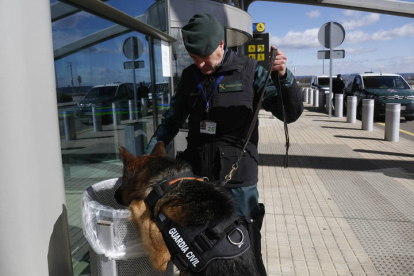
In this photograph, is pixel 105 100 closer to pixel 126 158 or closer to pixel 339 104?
pixel 126 158

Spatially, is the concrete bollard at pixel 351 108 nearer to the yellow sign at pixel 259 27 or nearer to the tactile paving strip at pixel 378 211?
the yellow sign at pixel 259 27

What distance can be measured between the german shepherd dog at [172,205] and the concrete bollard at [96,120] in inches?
78.9

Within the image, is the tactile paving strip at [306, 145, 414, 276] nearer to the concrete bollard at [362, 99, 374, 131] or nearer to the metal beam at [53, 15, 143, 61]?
the metal beam at [53, 15, 143, 61]

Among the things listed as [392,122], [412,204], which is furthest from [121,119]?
[392,122]

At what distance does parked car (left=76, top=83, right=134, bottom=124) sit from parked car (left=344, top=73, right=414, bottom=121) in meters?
13.6

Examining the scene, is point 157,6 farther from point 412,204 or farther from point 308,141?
point 308,141

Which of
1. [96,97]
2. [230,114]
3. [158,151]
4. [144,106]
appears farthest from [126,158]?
[144,106]

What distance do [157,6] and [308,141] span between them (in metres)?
6.33

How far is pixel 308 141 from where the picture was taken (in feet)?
35.4

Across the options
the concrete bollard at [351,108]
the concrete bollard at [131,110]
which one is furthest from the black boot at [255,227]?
the concrete bollard at [351,108]

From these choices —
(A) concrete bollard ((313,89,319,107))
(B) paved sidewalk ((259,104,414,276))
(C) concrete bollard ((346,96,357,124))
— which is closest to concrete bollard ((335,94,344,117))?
(C) concrete bollard ((346,96,357,124))

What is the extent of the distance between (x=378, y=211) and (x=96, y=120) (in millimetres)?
4001

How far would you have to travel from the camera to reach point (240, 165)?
2.45m

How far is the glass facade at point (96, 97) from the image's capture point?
3219 mm
